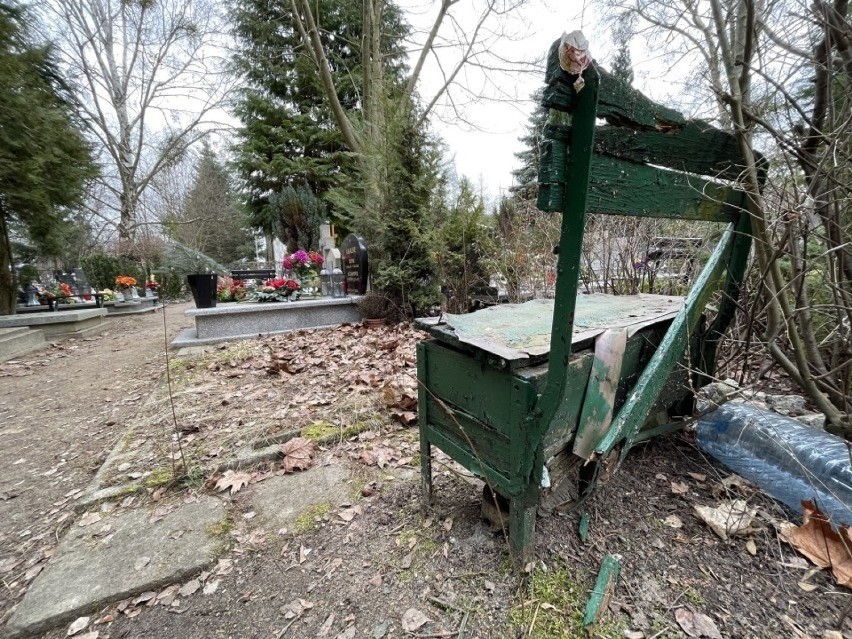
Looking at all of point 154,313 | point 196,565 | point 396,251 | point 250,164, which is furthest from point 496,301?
point 250,164

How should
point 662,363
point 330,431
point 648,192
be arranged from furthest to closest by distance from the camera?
point 330,431, point 662,363, point 648,192

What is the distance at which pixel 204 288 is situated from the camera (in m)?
5.81

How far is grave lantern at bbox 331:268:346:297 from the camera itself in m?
7.38

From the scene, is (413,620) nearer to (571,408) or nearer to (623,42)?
(571,408)

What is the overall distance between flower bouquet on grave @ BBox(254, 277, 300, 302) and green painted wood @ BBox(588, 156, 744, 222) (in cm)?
632

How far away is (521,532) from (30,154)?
1025 cm

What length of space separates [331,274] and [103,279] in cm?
1004

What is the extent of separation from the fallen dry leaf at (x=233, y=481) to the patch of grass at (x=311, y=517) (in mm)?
490

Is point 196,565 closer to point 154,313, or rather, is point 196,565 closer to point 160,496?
point 160,496

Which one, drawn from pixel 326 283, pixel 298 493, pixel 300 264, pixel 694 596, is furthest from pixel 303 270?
pixel 694 596

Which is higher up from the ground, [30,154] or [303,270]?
[30,154]

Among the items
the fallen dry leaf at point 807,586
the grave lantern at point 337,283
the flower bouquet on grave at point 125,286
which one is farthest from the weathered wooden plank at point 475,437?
the flower bouquet on grave at point 125,286

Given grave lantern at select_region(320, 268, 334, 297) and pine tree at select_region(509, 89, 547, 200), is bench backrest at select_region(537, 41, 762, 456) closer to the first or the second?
pine tree at select_region(509, 89, 547, 200)

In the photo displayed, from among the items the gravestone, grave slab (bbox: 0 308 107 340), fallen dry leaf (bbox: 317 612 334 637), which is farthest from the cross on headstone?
fallen dry leaf (bbox: 317 612 334 637)
